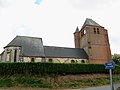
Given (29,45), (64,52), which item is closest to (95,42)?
(64,52)

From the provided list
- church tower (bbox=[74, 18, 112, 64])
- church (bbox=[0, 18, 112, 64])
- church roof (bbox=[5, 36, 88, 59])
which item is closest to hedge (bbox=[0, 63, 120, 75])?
church (bbox=[0, 18, 112, 64])

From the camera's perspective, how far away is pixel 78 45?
47.1 meters

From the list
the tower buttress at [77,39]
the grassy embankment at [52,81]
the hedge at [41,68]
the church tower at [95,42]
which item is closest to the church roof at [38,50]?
the church tower at [95,42]

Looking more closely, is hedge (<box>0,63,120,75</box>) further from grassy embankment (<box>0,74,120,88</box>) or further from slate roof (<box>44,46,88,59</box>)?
slate roof (<box>44,46,88,59</box>)

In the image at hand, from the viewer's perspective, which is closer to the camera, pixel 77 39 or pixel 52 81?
pixel 52 81

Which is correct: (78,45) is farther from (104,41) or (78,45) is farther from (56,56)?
(56,56)

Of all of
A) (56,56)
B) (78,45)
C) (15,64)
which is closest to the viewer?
(15,64)

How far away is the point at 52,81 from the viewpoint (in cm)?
2205

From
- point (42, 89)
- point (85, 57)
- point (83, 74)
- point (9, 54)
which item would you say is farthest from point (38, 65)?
point (85, 57)

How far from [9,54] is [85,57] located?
64.2 ft

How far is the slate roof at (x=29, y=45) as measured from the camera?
105 ft

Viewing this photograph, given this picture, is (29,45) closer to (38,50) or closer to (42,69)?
(38,50)

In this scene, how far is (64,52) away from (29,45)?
10.5 m

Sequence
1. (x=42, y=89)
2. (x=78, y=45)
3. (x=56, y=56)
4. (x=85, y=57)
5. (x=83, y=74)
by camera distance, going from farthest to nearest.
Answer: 1. (x=78, y=45)
2. (x=85, y=57)
3. (x=56, y=56)
4. (x=83, y=74)
5. (x=42, y=89)
